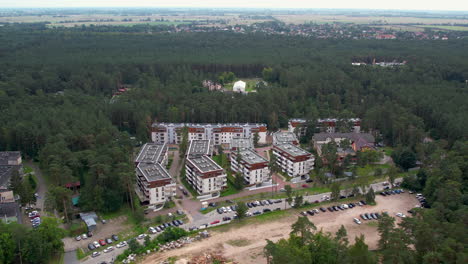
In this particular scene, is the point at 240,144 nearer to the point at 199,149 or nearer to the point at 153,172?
the point at 199,149

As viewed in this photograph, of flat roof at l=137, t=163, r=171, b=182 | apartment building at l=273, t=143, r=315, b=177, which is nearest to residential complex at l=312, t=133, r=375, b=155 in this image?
apartment building at l=273, t=143, r=315, b=177

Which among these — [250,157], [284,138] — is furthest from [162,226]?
[284,138]

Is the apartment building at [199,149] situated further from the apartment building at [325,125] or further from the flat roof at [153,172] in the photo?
the apartment building at [325,125]

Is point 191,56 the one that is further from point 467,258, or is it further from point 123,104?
point 467,258

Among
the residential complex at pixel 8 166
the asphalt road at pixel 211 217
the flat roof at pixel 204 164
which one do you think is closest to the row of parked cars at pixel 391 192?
the asphalt road at pixel 211 217

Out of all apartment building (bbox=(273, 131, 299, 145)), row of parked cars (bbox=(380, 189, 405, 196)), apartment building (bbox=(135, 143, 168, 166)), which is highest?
apartment building (bbox=(135, 143, 168, 166))

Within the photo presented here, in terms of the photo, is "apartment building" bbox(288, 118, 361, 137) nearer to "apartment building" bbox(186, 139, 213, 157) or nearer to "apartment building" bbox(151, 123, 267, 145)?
"apartment building" bbox(151, 123, 267, 145)
